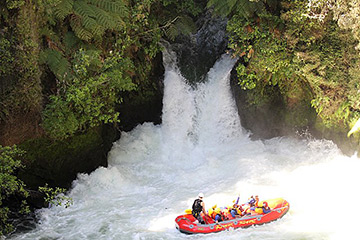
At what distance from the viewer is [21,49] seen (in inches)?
352

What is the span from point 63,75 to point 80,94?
21.9 inches

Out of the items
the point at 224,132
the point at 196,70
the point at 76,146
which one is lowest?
the point at 76,146

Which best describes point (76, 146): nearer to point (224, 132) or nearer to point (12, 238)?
point (12, 238)

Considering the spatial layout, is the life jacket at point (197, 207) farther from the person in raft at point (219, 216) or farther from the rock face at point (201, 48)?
the rock face at point (201, 48)

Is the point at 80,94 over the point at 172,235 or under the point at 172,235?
over

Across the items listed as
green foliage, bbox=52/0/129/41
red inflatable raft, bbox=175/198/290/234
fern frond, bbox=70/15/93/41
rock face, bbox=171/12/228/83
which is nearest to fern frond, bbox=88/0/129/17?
green foliage, bbox=52/0/129/41

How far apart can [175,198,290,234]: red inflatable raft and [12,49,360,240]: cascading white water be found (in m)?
0.13

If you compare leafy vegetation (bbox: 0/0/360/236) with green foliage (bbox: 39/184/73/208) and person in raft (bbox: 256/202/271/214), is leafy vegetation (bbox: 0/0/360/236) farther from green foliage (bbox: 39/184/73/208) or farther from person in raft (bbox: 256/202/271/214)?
person in raft (bbox: 256/202/271/214)

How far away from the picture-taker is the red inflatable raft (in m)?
8.46

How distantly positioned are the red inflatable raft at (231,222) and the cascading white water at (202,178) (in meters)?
0.13

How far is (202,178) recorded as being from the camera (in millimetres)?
10961

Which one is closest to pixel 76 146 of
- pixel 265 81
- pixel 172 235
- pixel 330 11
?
pixel 172 235

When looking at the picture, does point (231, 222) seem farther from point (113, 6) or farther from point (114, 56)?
point (113, 6)

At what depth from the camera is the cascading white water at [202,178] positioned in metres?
8.69
